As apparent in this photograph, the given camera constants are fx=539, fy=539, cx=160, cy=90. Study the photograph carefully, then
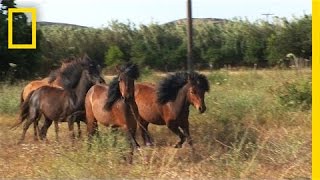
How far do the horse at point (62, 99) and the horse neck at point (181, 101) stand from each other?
1.75m

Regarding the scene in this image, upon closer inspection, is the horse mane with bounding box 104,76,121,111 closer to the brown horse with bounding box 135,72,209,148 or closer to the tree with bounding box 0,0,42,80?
the brown horse with bounding box 135,72,209,148

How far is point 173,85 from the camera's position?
9.42 meters

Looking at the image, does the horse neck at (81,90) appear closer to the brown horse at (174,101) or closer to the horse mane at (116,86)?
the brown horse at (174,101)

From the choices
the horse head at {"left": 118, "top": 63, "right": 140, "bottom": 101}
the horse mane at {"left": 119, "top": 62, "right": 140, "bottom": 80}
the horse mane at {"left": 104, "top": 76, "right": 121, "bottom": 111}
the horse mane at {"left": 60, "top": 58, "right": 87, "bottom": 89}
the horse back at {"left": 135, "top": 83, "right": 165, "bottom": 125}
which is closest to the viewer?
the horse head at {"left": 118, "top": 63, "right": 140, "bottom": 101}

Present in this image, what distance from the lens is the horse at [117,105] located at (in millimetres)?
8250

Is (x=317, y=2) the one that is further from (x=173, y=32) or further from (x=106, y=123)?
(x=173, y=32)

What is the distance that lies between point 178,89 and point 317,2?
227 inches

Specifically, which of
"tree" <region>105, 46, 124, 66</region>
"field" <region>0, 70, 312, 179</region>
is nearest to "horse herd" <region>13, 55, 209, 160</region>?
"field" <region>0, 70, 312, 179</region>

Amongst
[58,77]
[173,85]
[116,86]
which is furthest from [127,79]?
[58,77]

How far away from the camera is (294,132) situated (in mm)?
8789

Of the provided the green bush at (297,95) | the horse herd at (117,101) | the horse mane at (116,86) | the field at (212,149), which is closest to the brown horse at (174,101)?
the horse herd at (117,101)

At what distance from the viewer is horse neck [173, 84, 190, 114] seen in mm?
9102

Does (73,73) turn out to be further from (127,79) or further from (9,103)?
(9,103)

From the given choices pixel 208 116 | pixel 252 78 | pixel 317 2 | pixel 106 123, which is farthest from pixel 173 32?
pixel 317 2
